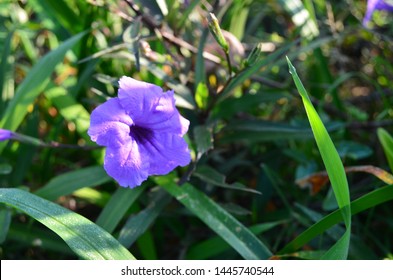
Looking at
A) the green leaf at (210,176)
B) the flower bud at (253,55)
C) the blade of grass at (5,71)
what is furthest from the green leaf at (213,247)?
the blade of grass at (5,71)

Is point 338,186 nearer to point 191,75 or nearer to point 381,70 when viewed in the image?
point 191,75

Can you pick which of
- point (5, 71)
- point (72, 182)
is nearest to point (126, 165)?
point (72, 182)

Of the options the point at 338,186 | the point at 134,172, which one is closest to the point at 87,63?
the point at 134,172

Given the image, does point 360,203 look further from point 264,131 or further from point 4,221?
point 4,221

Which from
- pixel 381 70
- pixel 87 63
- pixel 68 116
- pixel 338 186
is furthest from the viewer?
pixel 381 70

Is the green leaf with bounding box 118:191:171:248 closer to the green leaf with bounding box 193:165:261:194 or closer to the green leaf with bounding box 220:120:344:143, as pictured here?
the green leaf with bounding box 193:165:261:194

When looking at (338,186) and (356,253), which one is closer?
(338,186)

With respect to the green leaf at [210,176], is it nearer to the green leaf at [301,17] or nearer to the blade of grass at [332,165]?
the blade of grass at [332,165]

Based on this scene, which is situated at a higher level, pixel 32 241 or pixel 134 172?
pixel 134 172
